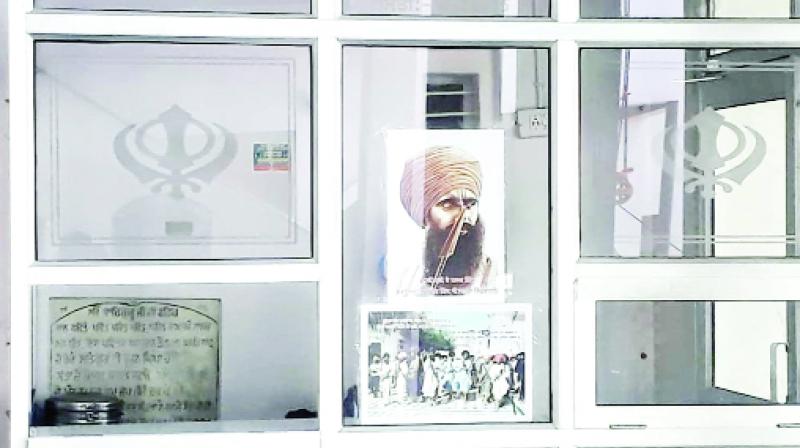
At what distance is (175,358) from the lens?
2.04 meters

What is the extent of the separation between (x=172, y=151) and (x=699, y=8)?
40.1 inches

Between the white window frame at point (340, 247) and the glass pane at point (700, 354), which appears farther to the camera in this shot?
the glass pane at point (700, 354)

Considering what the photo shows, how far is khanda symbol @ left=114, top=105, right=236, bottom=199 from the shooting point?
2035 mm

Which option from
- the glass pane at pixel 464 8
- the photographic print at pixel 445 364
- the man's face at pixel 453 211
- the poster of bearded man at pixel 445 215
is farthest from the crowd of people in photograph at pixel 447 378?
the glass pane at pixel 464 8

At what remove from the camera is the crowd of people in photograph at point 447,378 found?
2.06m

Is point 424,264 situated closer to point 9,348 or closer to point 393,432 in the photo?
point 393,432

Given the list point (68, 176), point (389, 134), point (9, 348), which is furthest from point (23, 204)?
point (389, 134)

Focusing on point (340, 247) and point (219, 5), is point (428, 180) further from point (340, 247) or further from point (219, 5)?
point (219, 5)

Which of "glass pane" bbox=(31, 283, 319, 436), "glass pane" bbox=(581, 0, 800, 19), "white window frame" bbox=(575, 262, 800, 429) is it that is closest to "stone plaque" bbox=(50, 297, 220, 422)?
"glass pane" bbox=(31, 283, 319, 436)

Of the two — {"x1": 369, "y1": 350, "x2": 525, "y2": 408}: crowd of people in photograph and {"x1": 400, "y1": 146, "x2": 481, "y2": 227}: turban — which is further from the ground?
{"x1": 400, "y1": 146, "x2": 481, "y2": 227}: turban

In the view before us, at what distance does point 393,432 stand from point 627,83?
2.57 feet

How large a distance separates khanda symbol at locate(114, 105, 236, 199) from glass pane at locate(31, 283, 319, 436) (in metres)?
0.19

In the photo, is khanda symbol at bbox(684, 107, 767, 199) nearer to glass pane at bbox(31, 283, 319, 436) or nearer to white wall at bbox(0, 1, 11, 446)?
glass pane at bbox(31, 283, 319, 436)

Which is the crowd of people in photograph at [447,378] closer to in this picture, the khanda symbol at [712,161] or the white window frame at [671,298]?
the white window frame at [671,298]
